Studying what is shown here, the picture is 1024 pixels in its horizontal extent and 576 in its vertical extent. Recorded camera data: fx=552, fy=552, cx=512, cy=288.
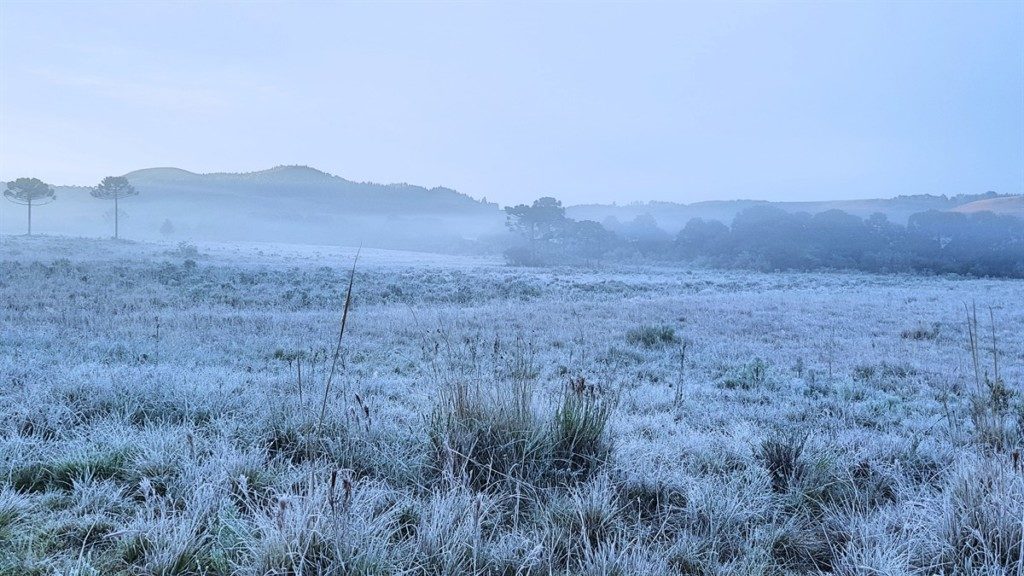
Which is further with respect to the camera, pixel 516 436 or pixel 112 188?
pixel 112 188

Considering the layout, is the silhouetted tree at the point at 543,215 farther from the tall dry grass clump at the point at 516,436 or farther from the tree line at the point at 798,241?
the tall dry grass clump at the point at 516,436

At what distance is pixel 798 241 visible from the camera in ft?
190

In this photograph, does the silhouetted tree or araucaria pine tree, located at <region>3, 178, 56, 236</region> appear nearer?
araucaria pine tree, located at <region>3, 178, 56, 236</region>

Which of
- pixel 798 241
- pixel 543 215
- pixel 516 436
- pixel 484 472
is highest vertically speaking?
pixel 543 215

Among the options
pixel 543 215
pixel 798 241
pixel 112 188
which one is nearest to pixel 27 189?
pixel 112 188

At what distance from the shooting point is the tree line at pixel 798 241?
163 ft

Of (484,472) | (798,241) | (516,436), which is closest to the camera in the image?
(484,472)

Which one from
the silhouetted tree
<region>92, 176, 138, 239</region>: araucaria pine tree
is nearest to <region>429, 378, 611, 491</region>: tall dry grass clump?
the silhouetted tree

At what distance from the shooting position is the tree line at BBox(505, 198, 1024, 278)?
1959 inches

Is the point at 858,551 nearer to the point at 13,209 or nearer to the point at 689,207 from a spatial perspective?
the point at 689,207

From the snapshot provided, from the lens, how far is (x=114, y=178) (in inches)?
2689

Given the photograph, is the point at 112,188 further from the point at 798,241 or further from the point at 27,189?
the point at 798,241

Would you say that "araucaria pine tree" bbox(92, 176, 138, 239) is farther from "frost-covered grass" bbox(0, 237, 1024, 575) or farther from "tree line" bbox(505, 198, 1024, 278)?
"frost-covered grass" bbox(0, 237, 1024, 575)

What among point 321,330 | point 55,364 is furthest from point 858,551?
point 321,330
